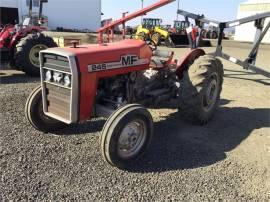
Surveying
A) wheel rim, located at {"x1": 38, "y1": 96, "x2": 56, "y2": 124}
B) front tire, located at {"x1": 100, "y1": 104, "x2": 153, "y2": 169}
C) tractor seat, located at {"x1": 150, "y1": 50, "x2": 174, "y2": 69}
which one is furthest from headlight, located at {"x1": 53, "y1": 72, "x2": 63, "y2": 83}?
tractor seat, located at {"x1": 150, "y1": 50, "x2": 174, "y2": 69}

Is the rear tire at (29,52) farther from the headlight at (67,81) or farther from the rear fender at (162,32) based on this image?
the rear fender at (162,32)

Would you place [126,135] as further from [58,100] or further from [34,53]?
[34,53]

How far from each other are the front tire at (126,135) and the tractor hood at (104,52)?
67 cm

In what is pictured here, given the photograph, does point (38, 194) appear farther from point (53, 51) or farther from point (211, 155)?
point (211, 155)

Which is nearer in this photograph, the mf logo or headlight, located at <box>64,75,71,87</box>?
headlight, located at <box>64,75,71,87</box>

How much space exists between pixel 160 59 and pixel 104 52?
171 centimetres

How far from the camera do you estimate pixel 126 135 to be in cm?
415

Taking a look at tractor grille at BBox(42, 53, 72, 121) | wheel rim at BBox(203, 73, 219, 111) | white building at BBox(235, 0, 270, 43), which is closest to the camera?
tractor grille at BBox(42, 53, 72, 121)

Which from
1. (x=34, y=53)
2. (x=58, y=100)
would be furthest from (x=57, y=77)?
(x=34, y=53)

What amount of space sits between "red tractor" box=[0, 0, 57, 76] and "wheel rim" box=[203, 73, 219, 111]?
509cm

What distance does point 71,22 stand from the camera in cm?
4394

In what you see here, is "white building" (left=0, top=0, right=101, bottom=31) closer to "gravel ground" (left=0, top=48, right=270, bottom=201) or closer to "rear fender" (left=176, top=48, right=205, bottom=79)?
"rear fender" (left=176, top=48, right=205, bottom=79)

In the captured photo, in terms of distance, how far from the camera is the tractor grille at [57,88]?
409 centimetres

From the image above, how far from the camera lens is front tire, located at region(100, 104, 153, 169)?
3871 mm
